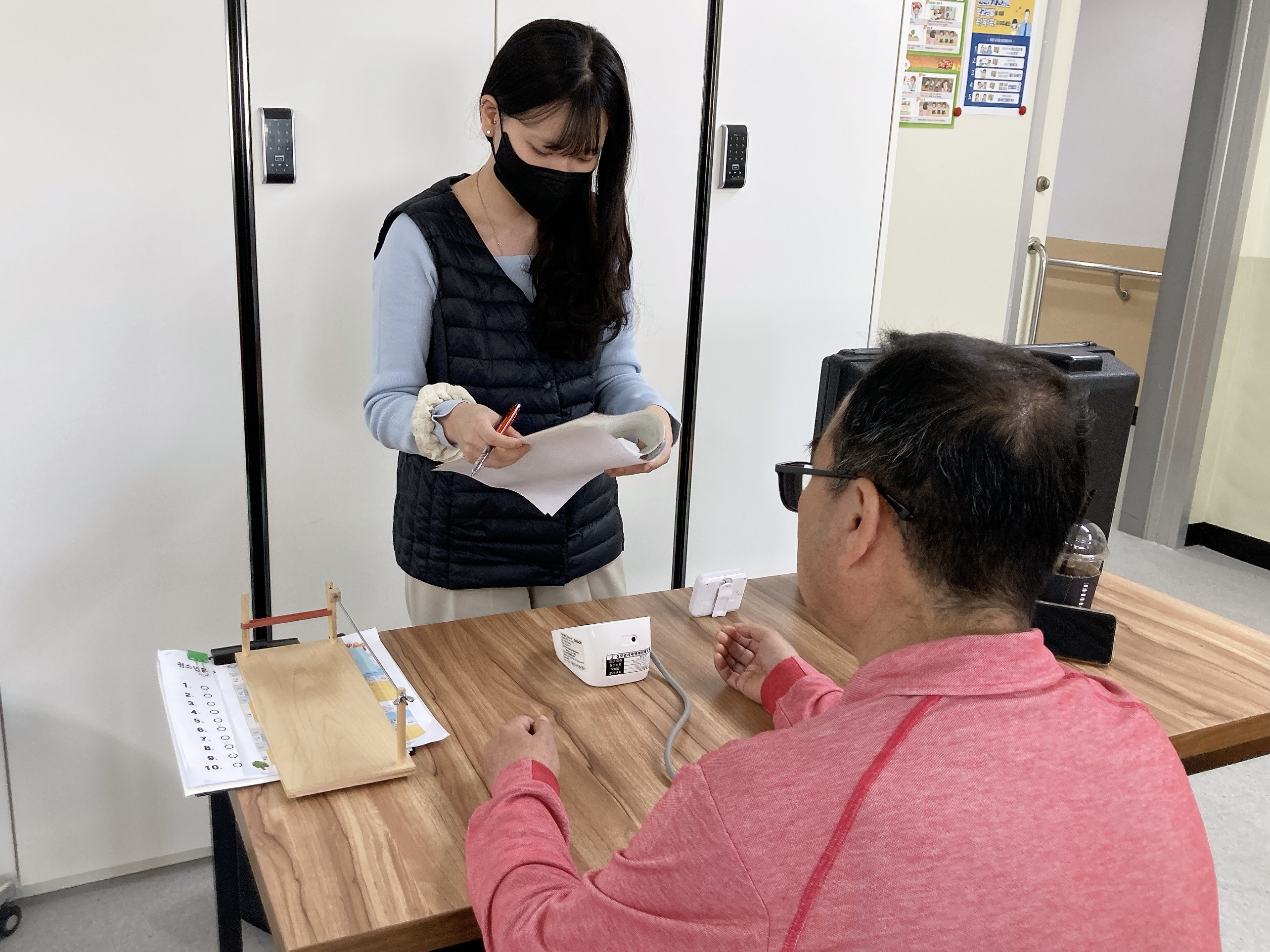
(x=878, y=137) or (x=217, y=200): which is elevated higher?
(x=878, y=137)

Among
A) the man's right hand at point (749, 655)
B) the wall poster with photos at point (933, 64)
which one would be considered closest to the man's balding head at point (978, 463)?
the man's right hand at point (749, 655)

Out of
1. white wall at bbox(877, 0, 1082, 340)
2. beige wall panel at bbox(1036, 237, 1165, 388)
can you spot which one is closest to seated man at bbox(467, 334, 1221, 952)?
white wall at bbox(877, 0, 1082, 340)

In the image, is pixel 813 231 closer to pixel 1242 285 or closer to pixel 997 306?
pixel 997 306

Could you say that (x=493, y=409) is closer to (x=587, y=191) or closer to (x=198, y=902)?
(x=587, y=191)

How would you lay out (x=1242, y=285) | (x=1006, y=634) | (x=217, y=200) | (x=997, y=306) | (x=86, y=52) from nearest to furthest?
1. (x=1006, y=634)
2. (x=86, y=52)
3. (x=217, y=200)
4. (x=997, y=306)
5. (x=1242, y=285)

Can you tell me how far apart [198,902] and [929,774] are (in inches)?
72.6

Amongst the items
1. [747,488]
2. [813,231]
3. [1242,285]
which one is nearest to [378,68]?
[813,231]

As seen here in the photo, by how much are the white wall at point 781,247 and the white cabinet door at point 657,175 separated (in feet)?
0.25

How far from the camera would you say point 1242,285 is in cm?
404

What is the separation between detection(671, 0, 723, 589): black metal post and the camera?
7.66ft

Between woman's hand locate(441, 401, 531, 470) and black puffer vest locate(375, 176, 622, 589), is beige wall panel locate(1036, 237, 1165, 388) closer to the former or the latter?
black puffer vest locate(375, 176, 622, 589)

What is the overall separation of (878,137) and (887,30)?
242mm

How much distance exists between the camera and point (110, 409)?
1.93 metres

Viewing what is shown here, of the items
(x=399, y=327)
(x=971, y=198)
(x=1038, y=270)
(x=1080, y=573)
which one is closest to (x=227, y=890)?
(x=399, y=327)
